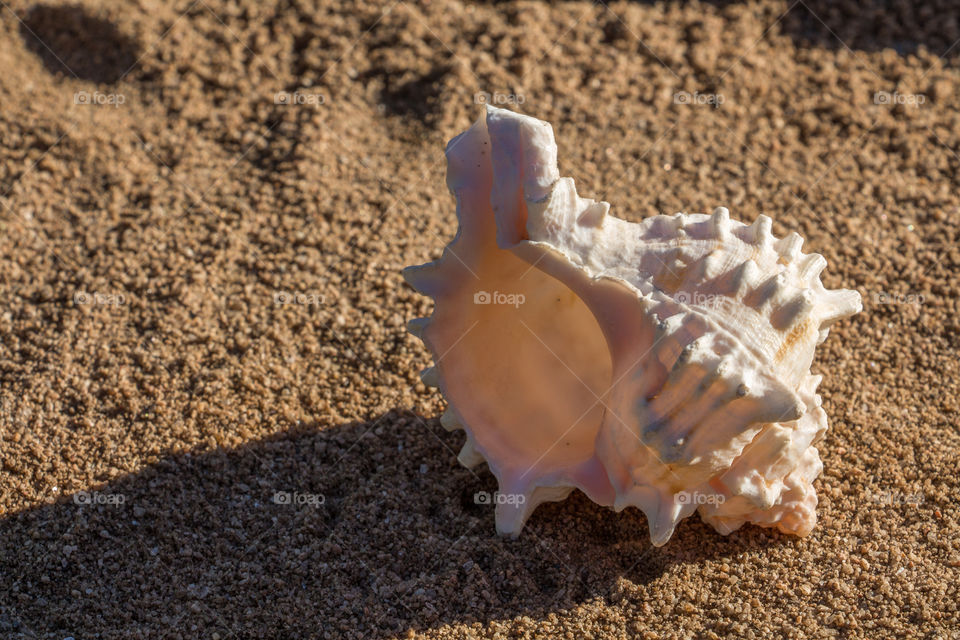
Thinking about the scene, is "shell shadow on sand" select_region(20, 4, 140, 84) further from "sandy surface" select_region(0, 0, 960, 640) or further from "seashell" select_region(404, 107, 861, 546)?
→ "seashell" select_region(404, 107, 861, 546)

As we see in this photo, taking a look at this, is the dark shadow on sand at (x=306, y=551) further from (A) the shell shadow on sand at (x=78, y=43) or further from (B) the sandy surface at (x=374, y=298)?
(A) the shell shadow on sand at (x=78, y=43)

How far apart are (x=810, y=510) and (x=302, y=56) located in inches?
133

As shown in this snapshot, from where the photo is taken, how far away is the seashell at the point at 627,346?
9.30 feet

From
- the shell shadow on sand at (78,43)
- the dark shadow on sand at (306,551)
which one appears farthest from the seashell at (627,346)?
the shell shadow on sand at (78,43)

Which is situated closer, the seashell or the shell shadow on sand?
the seashell

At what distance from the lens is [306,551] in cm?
328

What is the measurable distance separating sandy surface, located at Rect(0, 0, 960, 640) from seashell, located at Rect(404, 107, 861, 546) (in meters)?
0.23

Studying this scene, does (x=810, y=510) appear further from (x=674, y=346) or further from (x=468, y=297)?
(x=468, y=297)

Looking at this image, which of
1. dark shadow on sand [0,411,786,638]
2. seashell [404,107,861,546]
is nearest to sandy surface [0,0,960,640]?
dark shadow on sand [0,411,786,638]

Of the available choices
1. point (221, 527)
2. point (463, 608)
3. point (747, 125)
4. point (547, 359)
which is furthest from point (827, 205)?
point (221, 527)

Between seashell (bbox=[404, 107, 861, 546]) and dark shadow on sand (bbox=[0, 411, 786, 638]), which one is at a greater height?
seashell (bbox=[404, 107, 861, 546])

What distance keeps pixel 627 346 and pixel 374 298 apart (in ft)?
4.66

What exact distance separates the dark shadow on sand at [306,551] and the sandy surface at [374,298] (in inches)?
0.4

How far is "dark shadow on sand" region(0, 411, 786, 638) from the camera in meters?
3.11
